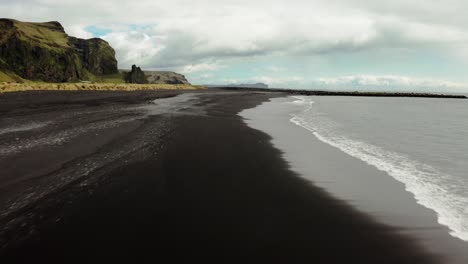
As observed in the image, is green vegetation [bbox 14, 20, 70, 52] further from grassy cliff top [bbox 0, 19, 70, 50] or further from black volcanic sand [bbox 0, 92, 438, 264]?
black volcanic sand [bbox 0, 92, 438, 264]

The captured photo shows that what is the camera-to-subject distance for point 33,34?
17388cm

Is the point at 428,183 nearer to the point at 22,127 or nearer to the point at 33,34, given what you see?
→ the point at 22,127

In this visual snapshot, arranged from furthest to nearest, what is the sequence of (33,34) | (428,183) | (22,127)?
(33,34), (22,127), (428,183)

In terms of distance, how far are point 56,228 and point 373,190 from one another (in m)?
9.13

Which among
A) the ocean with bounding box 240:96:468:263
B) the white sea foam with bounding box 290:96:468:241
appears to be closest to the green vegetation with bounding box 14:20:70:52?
the ocean with bounding box 240:96:468:263

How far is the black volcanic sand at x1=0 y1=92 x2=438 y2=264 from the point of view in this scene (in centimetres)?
636

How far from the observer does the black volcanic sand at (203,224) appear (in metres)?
6.36

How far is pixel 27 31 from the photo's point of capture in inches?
6777

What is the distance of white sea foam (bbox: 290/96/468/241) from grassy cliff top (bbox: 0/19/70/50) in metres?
175

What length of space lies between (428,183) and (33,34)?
665 ft

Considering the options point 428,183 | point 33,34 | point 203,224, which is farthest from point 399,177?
point 33,34

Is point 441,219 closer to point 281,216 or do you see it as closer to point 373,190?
point 373,190

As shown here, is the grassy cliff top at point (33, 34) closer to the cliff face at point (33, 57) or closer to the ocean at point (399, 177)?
the cliff face at point (33, 57)

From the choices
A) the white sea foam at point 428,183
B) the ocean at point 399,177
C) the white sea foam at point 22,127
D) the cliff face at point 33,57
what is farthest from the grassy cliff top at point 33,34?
the white sea foam at point 428,183
